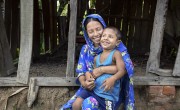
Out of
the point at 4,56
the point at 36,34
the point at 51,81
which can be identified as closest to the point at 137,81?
the point at 51,81

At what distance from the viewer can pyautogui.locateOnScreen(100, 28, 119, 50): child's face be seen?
3.42 metres

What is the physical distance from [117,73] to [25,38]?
164 centimetres

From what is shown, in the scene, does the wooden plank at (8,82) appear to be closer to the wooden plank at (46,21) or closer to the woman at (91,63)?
the woman at (91,63)

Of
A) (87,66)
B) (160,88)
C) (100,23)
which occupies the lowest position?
(160,88)

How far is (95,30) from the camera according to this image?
3582mm

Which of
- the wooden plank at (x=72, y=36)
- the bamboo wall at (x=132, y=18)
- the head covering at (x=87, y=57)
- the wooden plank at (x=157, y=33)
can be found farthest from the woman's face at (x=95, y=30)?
the bamboo wall at (x=132, y=18)

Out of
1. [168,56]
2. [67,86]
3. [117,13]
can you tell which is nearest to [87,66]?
[67,86]

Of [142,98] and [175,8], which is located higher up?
[175,8]

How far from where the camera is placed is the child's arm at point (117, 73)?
11.2 feet

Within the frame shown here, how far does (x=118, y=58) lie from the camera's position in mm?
3471

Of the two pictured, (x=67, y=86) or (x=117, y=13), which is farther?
(x=117, y=13)

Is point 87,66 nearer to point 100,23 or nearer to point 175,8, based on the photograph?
point 100,23

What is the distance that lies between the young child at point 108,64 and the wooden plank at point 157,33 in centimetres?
113

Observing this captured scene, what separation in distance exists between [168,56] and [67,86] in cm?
327
